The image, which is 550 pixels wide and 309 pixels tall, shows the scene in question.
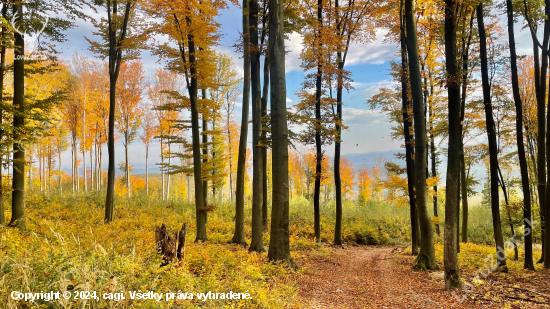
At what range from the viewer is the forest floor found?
5047 millimetres

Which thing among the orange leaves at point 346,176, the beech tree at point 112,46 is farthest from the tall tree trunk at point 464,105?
the orange leaves at point 346,176

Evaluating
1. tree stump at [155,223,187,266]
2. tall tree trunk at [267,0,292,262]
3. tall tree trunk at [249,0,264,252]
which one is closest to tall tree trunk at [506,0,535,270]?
tall tree trunk at [267,0,292,262]

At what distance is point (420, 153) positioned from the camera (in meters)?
8.24

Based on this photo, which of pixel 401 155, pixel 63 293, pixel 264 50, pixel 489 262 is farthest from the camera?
pixel 401 155

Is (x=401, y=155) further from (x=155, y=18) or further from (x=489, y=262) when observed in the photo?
(x=155, y=18)

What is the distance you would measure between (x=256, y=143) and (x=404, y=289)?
18.2ft

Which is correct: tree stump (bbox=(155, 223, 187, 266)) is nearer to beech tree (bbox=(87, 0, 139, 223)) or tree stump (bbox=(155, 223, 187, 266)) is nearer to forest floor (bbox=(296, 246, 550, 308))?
forest floor (bbox=(296, 246, 550, 308))

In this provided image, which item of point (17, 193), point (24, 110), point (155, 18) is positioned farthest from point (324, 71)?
point (17, 193)

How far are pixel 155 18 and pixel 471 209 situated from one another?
26.7 meters

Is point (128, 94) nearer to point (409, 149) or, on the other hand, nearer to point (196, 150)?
point (196, 150)

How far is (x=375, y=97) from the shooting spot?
13.3 meters

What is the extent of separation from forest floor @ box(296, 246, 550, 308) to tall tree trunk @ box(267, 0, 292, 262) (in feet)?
2.66

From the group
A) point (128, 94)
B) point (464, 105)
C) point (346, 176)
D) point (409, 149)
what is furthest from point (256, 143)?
point (346, 176)

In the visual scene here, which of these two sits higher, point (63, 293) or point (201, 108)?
point (201, 108)
